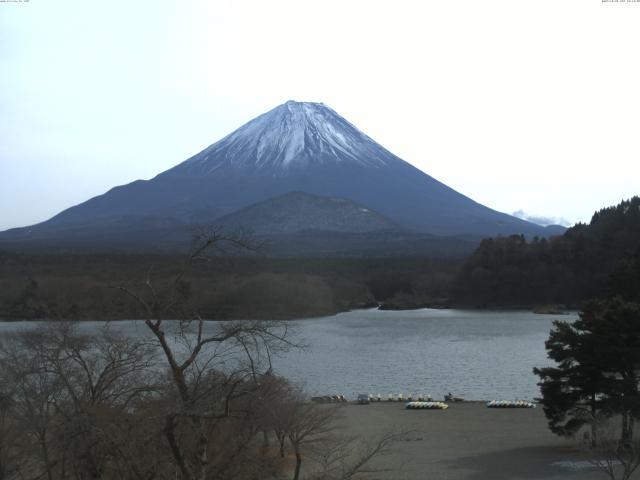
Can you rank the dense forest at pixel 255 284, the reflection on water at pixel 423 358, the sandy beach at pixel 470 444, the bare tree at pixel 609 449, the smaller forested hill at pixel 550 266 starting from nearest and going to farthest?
the bare tree at pixel 609 449 → the sandy beach at pixel 470 444 → the reflection on water at pixel 423 358 → the dense forest at pixel 255 284 → the smaller forested hill at pixel 550 266

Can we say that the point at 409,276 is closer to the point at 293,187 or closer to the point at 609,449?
the point at 293,187

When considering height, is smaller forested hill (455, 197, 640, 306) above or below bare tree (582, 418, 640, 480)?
above

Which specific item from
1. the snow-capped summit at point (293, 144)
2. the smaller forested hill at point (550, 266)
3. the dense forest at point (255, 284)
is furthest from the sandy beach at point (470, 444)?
the snow-capped summit at point (293, 144)

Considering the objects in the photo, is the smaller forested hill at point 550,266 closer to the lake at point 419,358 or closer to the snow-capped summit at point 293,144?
the lake at point 419,358

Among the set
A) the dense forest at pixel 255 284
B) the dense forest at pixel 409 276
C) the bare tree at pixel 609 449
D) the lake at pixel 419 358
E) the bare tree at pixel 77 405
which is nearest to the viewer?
the bare tree at pixel 77 405

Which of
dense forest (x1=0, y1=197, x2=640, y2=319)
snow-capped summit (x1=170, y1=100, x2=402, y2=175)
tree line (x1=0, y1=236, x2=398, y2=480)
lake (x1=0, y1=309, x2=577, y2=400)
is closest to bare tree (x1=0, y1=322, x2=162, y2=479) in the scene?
tree line (x1=0, y1=236, x2=398, y2=480)

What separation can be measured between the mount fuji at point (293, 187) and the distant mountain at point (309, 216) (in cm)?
23

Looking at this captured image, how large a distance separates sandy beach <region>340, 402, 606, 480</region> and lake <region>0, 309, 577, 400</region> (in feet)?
5.95

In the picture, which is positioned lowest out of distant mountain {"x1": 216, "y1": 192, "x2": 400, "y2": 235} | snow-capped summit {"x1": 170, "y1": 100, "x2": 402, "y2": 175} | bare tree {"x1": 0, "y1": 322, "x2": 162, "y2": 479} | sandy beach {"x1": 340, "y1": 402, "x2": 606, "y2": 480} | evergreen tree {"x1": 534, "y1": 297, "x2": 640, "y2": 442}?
sandy beach {"x1": 340, "y1": 402, "x2": 606, "y2": 480}

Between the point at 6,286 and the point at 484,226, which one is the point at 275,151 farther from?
the point at 6,286

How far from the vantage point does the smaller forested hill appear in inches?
1861

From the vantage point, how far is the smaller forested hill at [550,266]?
155 feet

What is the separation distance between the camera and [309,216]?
3228 inches

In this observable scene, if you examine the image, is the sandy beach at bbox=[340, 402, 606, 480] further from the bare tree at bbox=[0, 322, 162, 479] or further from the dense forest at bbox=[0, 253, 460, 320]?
the dense forest at bbox=[0, 253, 460, 320]
